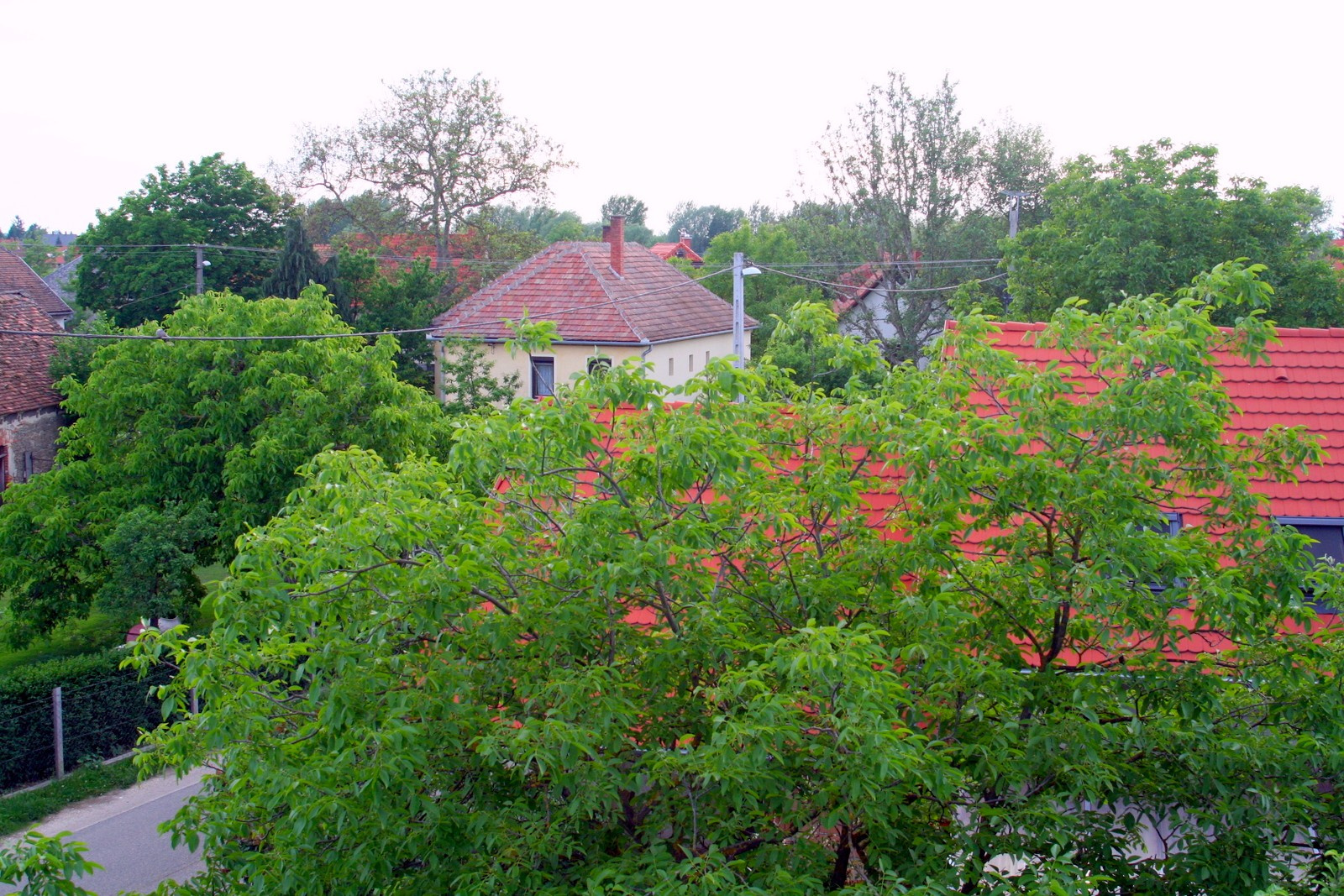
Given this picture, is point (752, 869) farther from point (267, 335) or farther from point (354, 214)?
point (354, 214)

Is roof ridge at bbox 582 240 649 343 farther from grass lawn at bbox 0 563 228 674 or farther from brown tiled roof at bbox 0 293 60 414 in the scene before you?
brown tiled roof at bbox 0 293 60 414

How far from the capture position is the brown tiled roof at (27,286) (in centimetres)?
3725

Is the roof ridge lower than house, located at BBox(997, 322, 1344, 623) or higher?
higher

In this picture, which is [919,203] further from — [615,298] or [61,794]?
[61,794]

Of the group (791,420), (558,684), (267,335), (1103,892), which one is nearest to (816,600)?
(791,420)

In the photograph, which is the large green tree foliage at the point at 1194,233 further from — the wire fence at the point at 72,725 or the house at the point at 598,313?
the wire fence at the point at 72,725

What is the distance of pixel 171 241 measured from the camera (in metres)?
36.2

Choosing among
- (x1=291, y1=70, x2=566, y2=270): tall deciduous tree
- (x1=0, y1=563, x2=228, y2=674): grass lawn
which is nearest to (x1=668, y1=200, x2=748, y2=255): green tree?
(x1=291, y1=70, x2=566, y2=270): tall deciduous tree

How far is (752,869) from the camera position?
504 cm

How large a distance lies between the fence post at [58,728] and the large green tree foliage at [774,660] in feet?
32.7

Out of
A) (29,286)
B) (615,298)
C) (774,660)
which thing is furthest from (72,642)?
(29,286)

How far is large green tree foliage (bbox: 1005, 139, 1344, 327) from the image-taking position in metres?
20.8

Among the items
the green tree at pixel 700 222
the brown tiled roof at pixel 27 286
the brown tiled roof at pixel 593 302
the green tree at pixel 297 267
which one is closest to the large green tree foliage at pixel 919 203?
the brown tiled roof at pixel 593 302

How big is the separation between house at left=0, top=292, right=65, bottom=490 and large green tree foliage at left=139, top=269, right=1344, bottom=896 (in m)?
25.6
